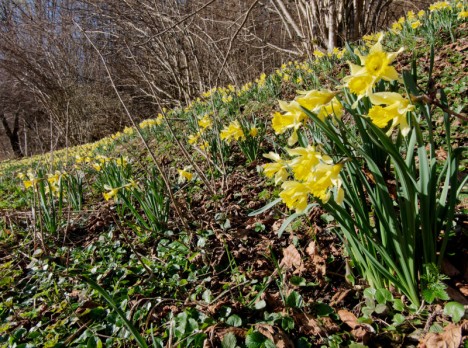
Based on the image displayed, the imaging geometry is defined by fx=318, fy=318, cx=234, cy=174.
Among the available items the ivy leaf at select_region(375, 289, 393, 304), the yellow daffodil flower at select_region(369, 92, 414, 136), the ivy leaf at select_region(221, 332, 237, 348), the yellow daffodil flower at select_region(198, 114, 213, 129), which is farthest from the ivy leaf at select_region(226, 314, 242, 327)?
the yellow daffodil flower at select_region(198, 114, 213, 129)

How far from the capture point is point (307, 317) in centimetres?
134

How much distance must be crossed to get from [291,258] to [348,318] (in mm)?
492

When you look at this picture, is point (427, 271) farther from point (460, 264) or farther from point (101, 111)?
point (101, 111)

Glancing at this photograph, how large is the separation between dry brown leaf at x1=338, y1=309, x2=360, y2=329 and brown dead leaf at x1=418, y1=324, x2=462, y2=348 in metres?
0.24

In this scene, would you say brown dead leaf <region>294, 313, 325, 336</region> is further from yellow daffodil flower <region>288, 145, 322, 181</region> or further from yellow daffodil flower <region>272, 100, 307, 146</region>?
yellow daffodil flower <region>272, 100, 307, 146</region>

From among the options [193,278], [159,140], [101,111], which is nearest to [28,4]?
[101,111]

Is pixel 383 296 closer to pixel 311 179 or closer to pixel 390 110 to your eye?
pixel 311 179

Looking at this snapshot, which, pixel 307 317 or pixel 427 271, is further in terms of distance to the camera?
pixel 307 317

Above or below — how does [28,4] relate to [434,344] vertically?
above

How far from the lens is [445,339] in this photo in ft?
3.48

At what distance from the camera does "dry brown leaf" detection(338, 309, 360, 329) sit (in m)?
1.28

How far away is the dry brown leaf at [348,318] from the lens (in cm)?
128

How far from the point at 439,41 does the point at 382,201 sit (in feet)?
14.4

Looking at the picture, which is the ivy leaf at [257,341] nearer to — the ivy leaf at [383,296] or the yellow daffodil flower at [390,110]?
the ivy leaf at [383,296]
